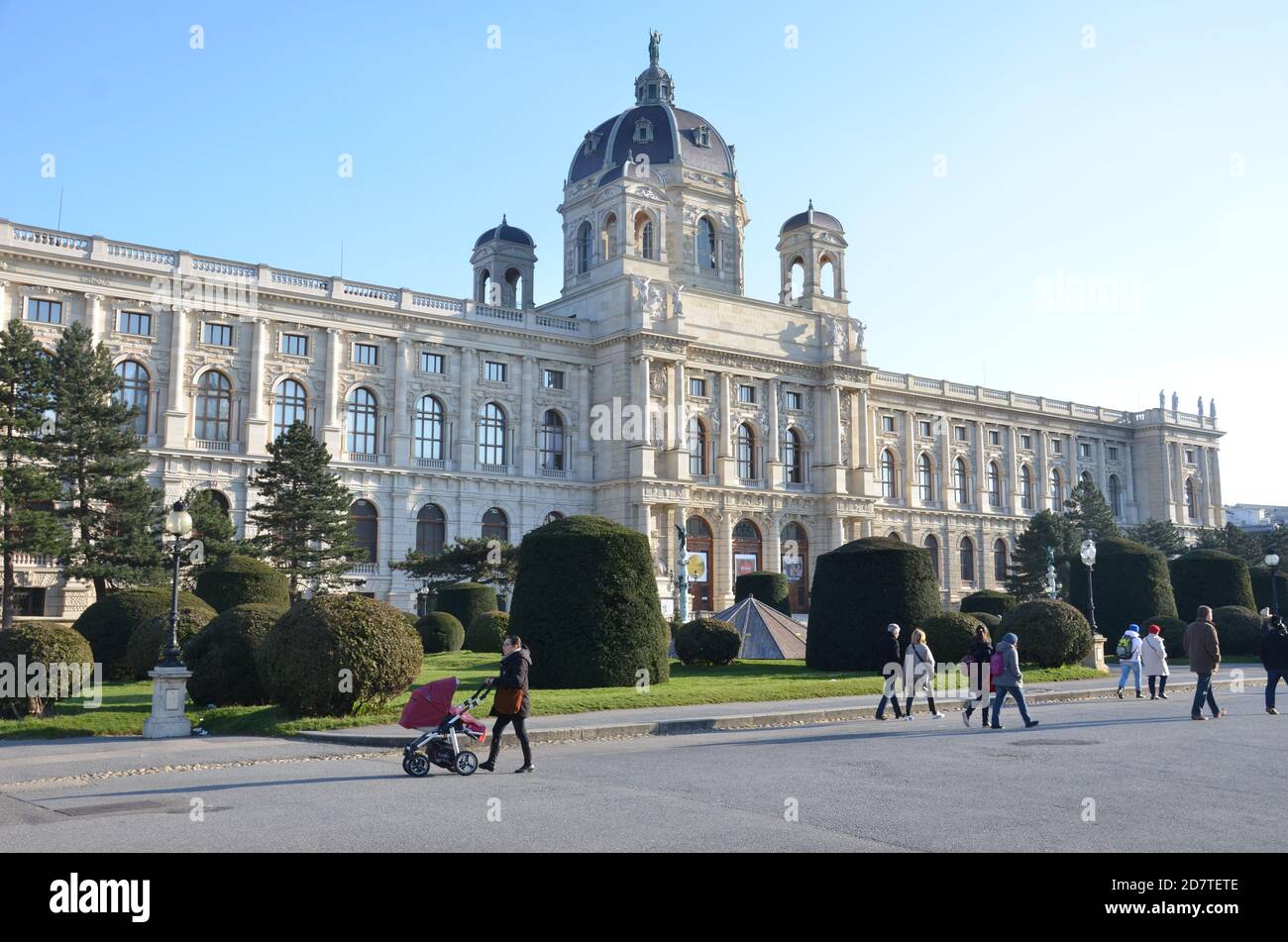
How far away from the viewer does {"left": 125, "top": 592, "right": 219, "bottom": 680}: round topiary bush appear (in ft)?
80.5

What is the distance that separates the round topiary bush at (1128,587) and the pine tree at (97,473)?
31946mm

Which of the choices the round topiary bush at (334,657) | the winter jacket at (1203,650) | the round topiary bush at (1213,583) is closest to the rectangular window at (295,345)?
the round topiary bush at (334,657)

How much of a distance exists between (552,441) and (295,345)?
49.5ft

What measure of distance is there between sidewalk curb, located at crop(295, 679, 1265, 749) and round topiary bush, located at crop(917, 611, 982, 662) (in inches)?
190

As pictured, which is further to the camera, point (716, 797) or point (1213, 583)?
point (1213, 583)

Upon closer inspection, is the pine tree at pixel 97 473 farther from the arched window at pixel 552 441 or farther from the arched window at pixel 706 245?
the arched window at pixel 706 245

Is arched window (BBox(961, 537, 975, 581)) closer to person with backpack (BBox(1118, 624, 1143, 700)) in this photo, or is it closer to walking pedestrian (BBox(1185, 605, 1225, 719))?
person with backpack (BBox(1118, 624, 1143, 700))

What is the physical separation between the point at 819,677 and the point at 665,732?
400 inches

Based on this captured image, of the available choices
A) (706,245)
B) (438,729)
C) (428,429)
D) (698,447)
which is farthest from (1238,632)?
(706,245)

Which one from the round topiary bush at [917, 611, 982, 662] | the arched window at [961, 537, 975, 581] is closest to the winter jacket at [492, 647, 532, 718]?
the round topiary bush at [917, 611, 982, 662]

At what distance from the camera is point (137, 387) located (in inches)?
1955

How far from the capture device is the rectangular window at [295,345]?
178 ft

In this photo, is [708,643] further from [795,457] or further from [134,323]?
[795,457]

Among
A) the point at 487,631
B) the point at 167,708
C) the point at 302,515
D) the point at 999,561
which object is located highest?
the point at 302,515
